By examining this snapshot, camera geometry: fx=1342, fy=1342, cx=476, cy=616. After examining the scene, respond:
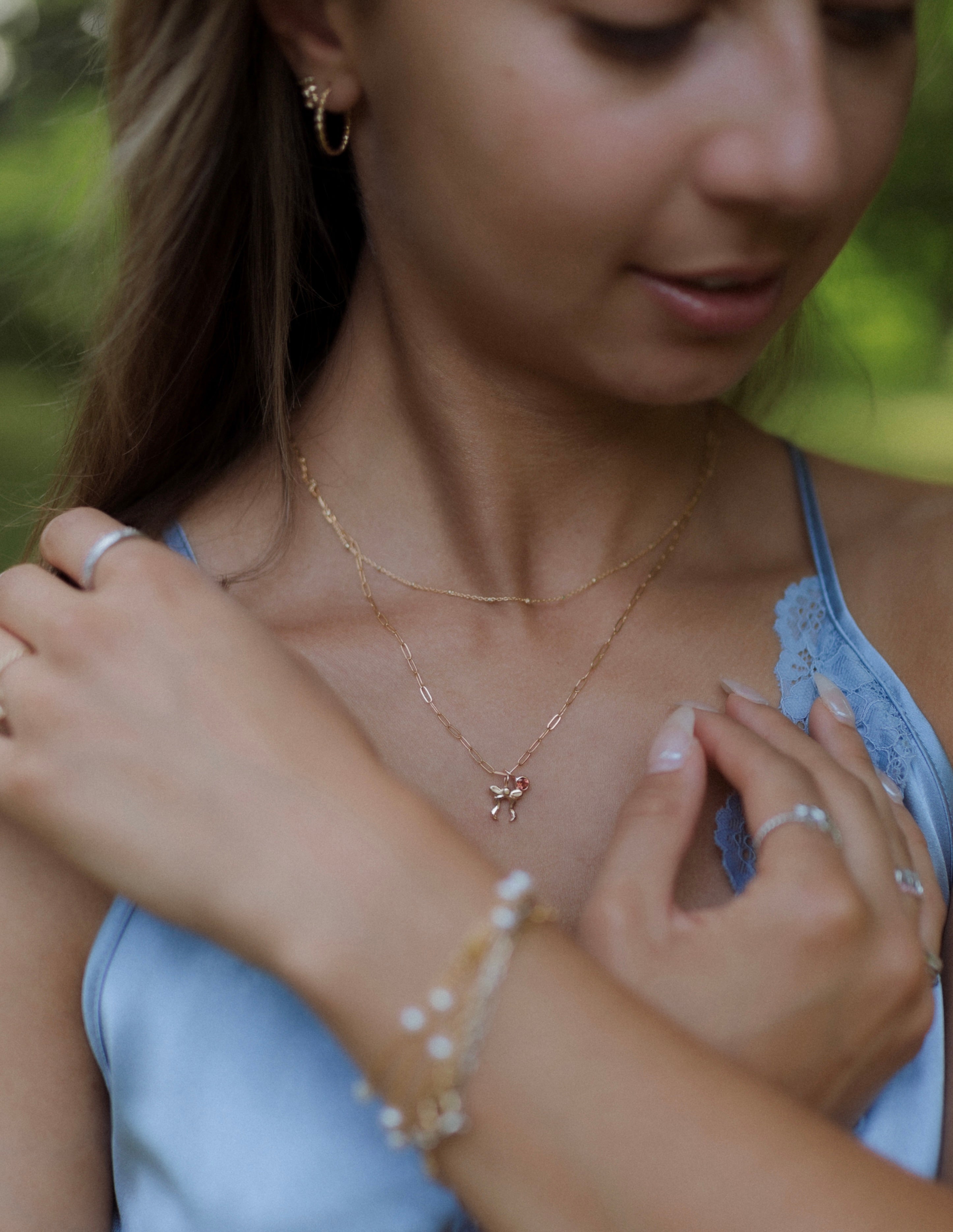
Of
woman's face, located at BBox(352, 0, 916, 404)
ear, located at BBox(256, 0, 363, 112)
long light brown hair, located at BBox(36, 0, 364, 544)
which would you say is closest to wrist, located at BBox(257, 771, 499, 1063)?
woman's face, located at BBox(352, 0, 916, 404)

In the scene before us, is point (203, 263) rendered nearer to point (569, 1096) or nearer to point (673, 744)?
point (673, 744)

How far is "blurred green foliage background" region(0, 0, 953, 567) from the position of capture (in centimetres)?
248

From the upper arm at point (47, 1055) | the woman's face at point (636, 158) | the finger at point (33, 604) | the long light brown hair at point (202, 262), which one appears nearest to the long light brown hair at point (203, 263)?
the long light brown hair at point (202, 262)

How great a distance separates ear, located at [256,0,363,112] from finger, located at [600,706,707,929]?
704 mm

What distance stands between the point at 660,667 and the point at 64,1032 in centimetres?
69

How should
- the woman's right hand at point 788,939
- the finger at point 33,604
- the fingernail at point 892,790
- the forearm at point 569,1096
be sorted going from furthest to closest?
1. the fingernail at point 892,790
2. the finger at point 33,604
3. the woman's right hand at point 788,939
4. the forearm at point 569,1096

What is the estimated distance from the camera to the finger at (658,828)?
1.08 meters

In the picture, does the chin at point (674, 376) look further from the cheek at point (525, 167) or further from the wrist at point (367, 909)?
the wrist at point (367, 909)

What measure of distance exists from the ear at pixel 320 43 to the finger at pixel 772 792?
0.71 meters

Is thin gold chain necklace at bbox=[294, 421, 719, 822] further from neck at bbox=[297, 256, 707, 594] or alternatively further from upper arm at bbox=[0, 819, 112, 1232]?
upper arm at bbox=[0, 819, 112, 1232]

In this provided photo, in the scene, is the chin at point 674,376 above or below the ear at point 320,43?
below

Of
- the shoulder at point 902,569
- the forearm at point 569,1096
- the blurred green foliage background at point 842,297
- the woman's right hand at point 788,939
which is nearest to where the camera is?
the forearm at point 569,1096

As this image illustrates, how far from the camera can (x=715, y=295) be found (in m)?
1.18

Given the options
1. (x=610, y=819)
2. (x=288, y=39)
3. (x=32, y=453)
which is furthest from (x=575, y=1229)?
(x=32, y=453)
